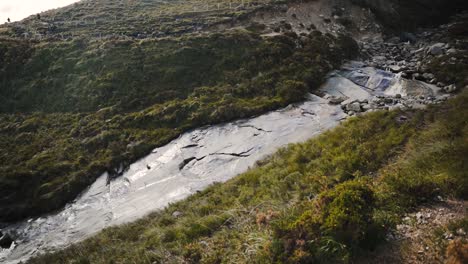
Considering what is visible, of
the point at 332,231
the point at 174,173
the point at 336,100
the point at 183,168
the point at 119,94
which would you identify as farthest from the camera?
the point at 119,94

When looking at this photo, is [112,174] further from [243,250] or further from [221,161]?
[243,250]

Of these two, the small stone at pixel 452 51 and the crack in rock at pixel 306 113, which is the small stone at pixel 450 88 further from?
the crack in rock at pixel 306 113

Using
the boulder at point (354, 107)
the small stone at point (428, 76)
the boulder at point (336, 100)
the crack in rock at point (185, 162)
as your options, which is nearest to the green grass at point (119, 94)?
the boulder at point (336, 100)

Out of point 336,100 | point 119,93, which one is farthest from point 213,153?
point 119,93

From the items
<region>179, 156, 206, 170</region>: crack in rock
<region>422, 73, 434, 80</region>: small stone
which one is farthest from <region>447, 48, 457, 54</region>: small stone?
<region>179, 156, 206, 170</region>: crack in rock

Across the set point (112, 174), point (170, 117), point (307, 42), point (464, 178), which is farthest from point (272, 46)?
point (464, 178)

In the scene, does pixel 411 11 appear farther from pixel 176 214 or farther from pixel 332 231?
pixel 332 231

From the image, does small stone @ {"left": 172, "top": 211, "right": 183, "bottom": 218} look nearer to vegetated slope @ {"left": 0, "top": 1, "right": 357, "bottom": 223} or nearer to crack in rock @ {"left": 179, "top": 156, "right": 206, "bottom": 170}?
crack in rock @ {"left": 179, "top": 156, "right": 206, "bottom": 170}
